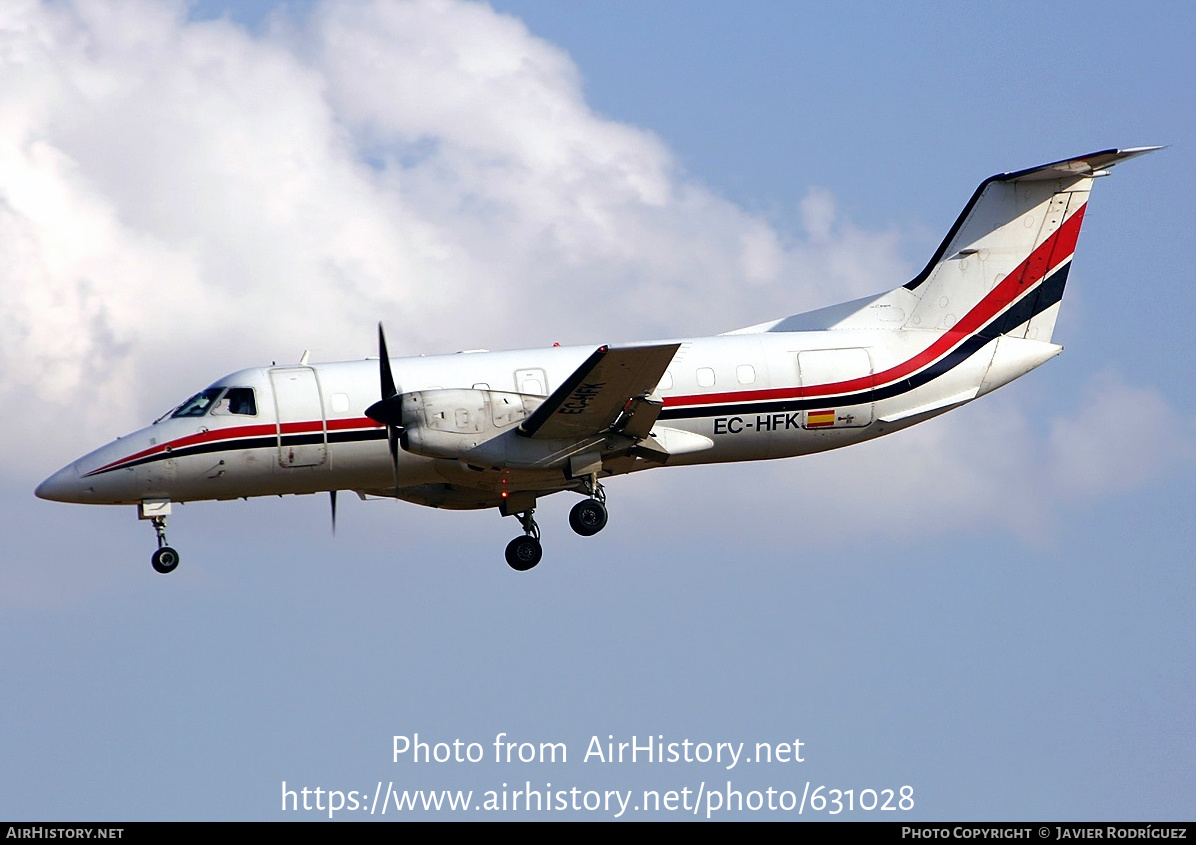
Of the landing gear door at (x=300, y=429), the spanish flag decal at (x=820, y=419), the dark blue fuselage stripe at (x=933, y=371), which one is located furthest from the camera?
the spanish flag decal at (x=820, y=419)

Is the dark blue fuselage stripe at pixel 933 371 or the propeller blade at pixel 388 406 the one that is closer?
the propeller blade at pixel 388 406

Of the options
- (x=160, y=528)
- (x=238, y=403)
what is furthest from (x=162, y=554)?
(x=238, y=403)

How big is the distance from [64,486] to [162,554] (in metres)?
2.05

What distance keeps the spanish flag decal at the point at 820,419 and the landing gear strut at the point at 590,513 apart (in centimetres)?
400

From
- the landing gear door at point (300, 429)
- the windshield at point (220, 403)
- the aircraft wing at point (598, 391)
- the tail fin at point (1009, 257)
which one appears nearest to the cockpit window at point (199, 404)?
the windshield at point (220, 403)

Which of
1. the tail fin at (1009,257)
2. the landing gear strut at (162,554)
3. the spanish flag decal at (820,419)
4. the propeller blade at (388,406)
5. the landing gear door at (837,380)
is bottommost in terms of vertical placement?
the landing gear strut at (162,554)

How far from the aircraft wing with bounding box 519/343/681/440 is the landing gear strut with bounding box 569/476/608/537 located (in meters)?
1.34

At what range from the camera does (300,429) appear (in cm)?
2945

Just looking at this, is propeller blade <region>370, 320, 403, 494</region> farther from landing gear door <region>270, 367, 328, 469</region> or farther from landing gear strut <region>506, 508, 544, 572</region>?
landing gear strut <region>506, 508, 544, 572</region>

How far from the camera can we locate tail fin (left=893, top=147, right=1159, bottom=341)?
107 feet

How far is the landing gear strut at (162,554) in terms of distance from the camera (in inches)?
1163

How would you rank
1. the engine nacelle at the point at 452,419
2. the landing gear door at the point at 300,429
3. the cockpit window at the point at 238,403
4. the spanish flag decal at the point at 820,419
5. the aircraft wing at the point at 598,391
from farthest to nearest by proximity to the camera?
the spanish flag decal at the point at 820,419, the cockpit window at the point at 238,403, the landing gear door at the point at 300,429, the engine nacelle at the point at 452,419, the aircraft wing at the point at 598,391

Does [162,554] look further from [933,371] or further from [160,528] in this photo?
[933,371]

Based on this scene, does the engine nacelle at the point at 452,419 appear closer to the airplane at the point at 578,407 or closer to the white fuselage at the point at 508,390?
the airplane at the point at 578,407
